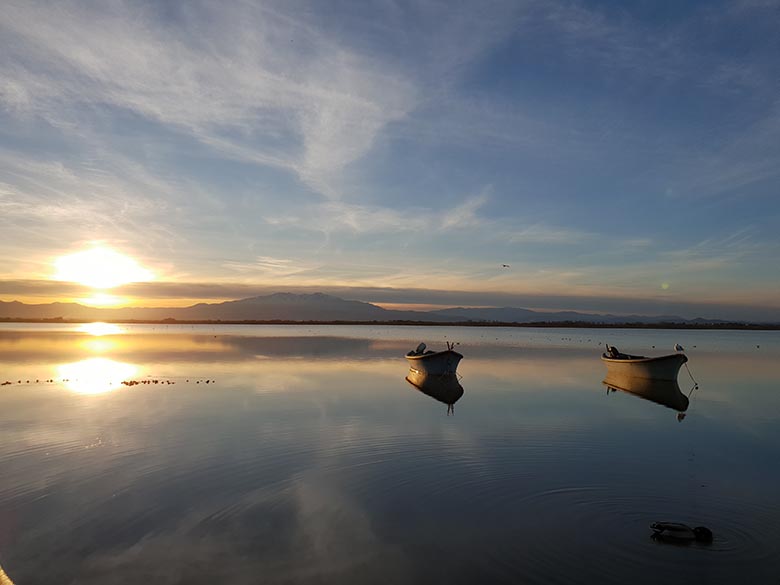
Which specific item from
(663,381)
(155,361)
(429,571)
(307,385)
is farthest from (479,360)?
(429,571)

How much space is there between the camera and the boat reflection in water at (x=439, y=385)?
30266 mm

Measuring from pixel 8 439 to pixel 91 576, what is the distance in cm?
1320

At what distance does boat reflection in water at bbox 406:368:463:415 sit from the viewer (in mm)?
30266

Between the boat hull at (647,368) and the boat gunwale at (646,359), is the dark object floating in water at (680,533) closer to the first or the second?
the boat gunwale at (646,359)

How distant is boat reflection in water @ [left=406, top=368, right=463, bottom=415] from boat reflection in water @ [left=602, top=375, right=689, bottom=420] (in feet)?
35.3

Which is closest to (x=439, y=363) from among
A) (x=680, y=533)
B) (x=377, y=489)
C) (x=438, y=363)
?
(x=438, y=363)

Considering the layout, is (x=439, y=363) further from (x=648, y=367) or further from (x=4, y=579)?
(x=4, y=579)

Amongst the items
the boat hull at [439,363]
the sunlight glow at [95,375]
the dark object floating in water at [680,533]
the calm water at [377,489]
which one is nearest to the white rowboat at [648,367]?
the calm water at [377,489]

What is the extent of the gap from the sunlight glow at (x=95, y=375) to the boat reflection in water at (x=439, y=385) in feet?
64.1

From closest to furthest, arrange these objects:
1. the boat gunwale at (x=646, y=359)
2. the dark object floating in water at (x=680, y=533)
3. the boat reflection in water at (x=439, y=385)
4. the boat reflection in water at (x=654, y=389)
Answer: the dark object floating in water at (x=680, y=533)
the boat reflection in water at (x=439, y=385)
the boat reflection in water at (x=654, y=389)
the boat gunwale at (x=646, y=359)

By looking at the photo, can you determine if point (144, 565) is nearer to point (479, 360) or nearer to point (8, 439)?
point (8, 439)

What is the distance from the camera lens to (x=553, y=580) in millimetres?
8797

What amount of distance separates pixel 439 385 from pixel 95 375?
2617 centimetres

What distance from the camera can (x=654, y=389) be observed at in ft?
116
